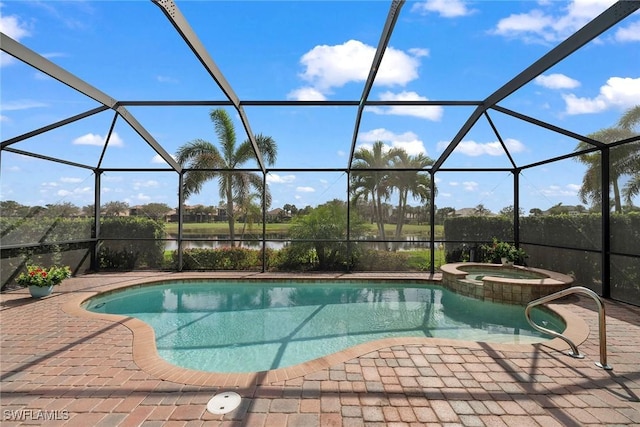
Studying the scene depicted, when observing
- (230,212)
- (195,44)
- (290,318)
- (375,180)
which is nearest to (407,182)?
(375,180)

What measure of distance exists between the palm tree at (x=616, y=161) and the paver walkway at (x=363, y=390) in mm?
3532

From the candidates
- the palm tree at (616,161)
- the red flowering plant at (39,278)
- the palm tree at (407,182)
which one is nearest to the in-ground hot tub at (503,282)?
the palm tree at (616,161)

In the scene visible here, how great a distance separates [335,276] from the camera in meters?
8.76

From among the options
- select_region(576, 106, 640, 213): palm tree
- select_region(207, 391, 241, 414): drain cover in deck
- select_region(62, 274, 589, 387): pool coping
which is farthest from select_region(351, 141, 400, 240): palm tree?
select_region(207, 391, 241, 414): drain cover in deck

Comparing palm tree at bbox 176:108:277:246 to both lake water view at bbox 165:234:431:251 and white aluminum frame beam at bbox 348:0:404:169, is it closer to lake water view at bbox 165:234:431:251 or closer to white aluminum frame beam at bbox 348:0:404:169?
lake water view at bbox 165:234:431:251

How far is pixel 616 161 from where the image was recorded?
6125mm

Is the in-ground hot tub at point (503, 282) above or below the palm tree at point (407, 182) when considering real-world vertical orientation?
below

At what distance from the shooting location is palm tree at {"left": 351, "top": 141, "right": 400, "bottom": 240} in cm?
1109

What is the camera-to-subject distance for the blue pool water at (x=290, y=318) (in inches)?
177

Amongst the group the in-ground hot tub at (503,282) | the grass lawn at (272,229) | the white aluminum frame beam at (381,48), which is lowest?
the in-ground hot tub at (503,282)

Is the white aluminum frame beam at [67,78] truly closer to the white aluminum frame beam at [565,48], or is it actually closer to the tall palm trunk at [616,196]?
the white aluminum frame beam at [565,48]

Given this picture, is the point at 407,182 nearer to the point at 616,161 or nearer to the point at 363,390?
the point at 616,161

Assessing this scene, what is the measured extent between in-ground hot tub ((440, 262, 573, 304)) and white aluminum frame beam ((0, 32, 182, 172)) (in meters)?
8.37

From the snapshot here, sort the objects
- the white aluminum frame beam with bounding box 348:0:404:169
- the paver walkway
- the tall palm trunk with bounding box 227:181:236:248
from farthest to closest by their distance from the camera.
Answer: the tall palm trunk with bounding box 227:181:236:248, the white aluminum frame beam with bounding box 348:0:404:169, the paver walkway
